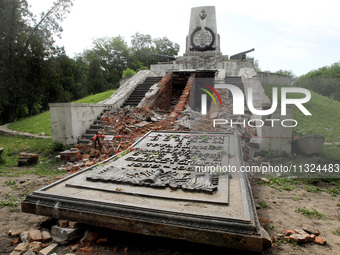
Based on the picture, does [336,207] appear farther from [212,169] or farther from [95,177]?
[95,177]

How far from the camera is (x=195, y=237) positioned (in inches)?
80.5

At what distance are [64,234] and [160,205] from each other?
106cm

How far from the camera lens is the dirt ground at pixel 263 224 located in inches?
90.2

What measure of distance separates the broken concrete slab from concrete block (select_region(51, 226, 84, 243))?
13 centimetres

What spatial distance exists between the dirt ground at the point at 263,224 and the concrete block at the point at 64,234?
9 centimetres

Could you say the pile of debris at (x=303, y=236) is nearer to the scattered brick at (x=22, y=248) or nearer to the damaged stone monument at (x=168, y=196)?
the damaged stone monument at (x=168, y=196)

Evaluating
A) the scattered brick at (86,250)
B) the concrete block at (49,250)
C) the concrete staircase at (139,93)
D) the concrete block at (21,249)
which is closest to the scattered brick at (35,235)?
the concrete block at (21,249)

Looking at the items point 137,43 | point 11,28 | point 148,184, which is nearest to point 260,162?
point 148,184

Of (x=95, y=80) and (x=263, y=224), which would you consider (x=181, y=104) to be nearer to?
(x=263, y=224)

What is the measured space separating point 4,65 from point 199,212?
763 inches

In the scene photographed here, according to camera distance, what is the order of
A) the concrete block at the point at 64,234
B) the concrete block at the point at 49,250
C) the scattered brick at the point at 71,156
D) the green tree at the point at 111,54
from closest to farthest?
the concrete block at the point at 49,250, the concrete block at the point at 64,234, the scattered brick at the point at 71,156, the green tree at the point at 111,54

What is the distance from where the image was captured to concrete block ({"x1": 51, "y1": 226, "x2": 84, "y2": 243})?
2.40 metres

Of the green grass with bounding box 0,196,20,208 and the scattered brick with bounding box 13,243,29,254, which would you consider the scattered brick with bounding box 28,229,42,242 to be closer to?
the scattered brick with bounding box 13,243,29,254

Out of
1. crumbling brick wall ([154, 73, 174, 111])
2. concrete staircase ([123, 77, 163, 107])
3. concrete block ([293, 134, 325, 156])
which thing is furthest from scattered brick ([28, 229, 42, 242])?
concrete staircase ([123, 77, 163, 107])
